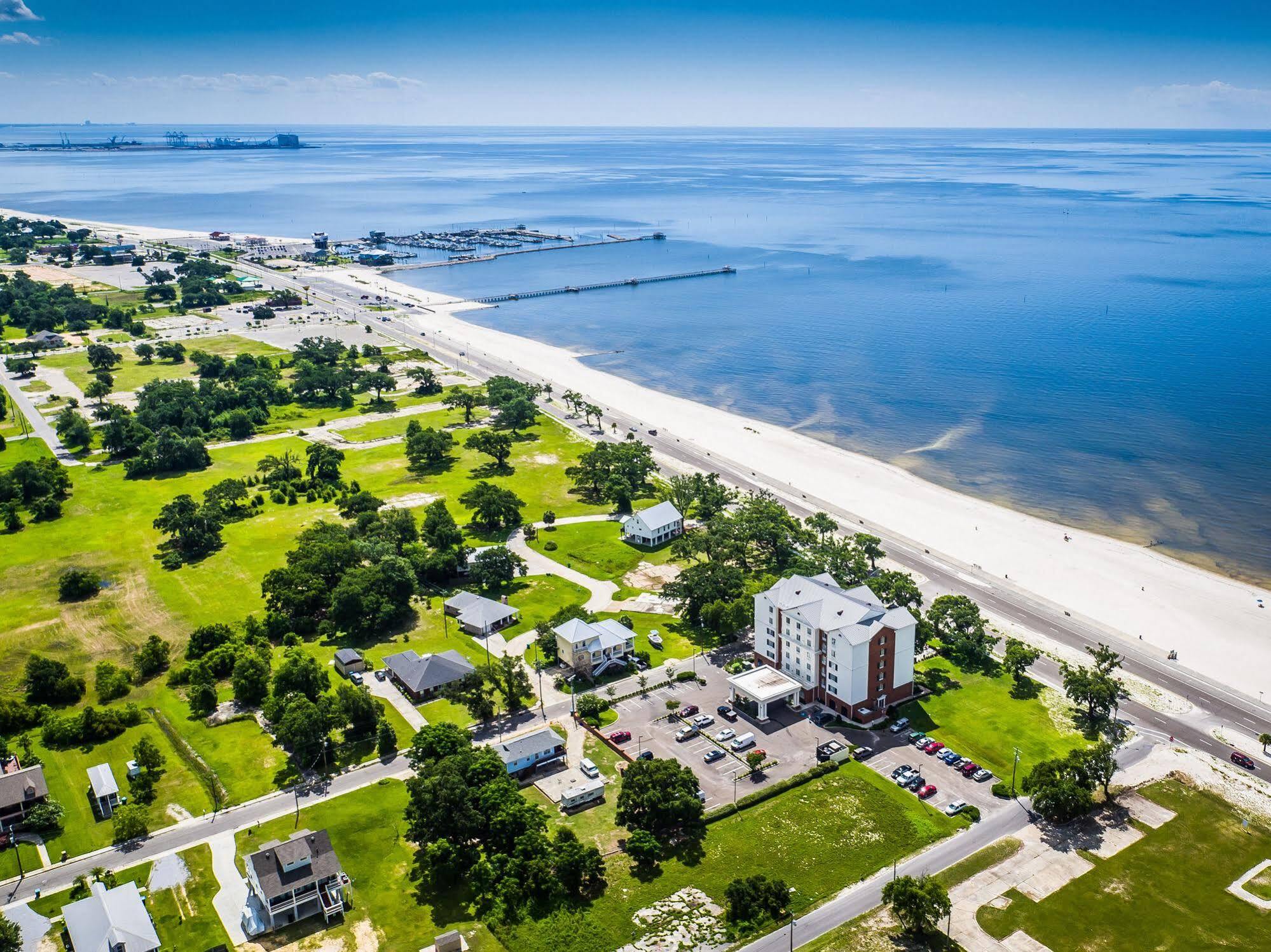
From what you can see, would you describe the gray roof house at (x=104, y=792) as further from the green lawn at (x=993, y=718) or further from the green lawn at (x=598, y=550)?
Answer: the green lawn at (x=993, y=718)

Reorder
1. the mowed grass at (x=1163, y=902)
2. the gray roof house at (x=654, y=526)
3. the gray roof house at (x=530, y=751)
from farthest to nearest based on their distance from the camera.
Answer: the gray roof house at (x=654, y=526), the gray roof house at (x=530, y=751), the mowed grass at (x=1163, y=902)

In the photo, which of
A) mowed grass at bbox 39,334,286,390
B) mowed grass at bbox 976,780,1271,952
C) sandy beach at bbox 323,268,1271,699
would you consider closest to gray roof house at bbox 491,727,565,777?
mowed grass at bbox 976,780,1271,952

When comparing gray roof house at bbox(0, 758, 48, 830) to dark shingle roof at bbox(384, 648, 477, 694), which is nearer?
gray roof house at bbox(0, 758, 48, 830)

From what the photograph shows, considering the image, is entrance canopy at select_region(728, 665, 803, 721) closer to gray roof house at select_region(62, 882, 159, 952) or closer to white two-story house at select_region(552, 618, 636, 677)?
white two-story house at select_region(552, 618, 636, 677)

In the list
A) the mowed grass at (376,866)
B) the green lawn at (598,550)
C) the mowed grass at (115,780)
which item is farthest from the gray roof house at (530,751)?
the green lawn at (598,550)

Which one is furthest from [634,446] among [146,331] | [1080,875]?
[146,331]

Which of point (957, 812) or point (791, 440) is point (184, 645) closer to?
point (957, 812)

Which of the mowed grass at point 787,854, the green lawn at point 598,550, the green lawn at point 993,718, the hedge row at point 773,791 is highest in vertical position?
the green lawn at point 598,550
